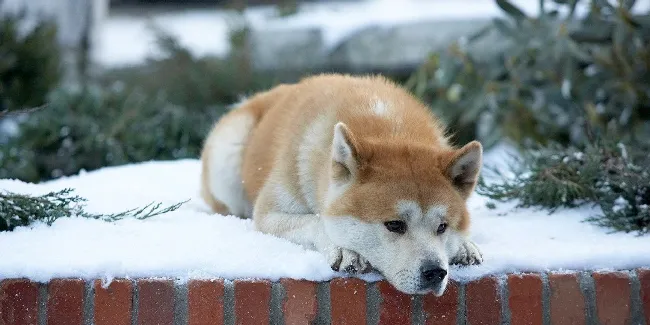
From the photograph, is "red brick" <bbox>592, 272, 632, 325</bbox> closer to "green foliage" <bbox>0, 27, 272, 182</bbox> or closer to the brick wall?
the brick wall

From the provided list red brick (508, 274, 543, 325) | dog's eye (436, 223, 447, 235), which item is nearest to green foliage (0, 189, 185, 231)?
dog's eye (436, 223, 447, 235)

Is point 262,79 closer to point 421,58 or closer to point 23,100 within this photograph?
point 421,58

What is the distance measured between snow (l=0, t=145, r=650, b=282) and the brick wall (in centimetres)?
4

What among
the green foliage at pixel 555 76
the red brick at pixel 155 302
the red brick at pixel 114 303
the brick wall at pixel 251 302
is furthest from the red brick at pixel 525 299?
the green foliage at pixel 555 76

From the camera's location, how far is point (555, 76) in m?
5.24

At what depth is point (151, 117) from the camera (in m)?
5.74

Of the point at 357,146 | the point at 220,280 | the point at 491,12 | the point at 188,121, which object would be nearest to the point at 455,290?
the point at 357,146

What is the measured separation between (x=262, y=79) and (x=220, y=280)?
166 inches

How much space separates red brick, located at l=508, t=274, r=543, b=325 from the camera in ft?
8.72

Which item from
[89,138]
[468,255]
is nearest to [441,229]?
[468,255]

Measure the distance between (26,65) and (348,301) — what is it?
4549mm

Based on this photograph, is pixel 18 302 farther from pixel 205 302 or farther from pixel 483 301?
pixel 483 301

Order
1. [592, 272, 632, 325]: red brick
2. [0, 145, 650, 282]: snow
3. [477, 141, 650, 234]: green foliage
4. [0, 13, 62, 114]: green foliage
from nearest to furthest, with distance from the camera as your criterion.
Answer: [0, 145, 650, 282]: snow
[592, 272, 632, 325]: red brick
[477, 141, 650, 234]: green foliage
[0, 13, 62, 114]: green foliage

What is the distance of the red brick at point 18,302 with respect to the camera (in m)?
2.56
